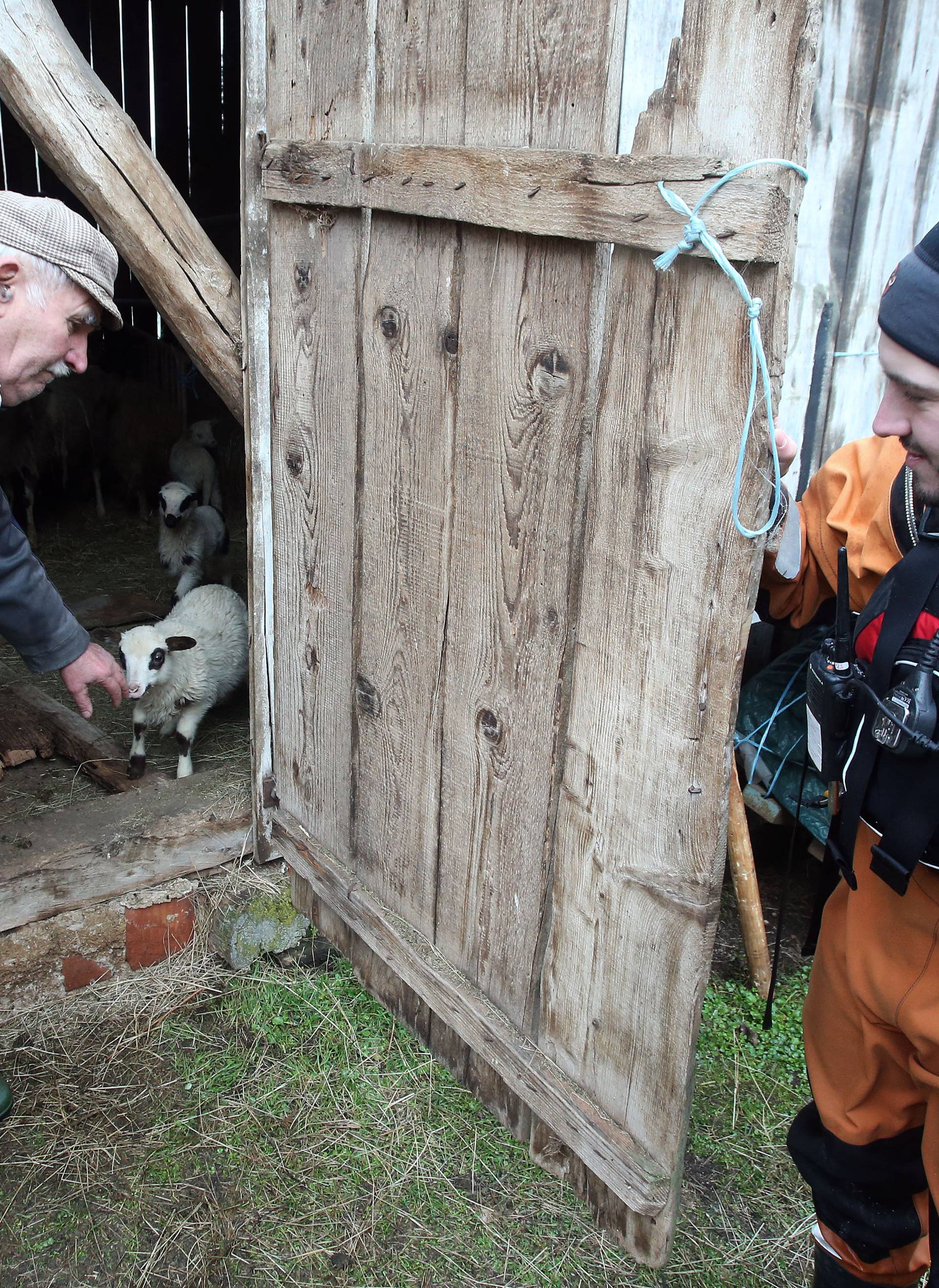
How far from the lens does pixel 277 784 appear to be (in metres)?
3.50

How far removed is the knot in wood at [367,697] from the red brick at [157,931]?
3.61 ft

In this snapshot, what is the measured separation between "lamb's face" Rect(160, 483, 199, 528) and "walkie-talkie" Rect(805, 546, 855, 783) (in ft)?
15.9

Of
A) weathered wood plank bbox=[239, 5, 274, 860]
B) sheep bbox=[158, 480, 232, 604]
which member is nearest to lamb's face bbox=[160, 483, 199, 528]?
sheep bbox=[158, 480, 232, 604]

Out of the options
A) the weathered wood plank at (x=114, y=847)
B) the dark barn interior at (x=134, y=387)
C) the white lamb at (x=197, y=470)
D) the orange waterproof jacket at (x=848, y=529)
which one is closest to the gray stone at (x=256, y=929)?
the weathered wood plank at (x=114, y=847)

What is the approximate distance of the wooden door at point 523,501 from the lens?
178 centimetres

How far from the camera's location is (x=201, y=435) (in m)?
7.69

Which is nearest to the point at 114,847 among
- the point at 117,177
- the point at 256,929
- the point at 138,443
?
the point at 256,929

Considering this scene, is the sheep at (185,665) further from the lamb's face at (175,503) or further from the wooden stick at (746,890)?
the wooden stick at (746,890)

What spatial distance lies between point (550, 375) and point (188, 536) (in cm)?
461

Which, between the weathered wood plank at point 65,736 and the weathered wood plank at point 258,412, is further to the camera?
the weathered wood plank at point 65,736

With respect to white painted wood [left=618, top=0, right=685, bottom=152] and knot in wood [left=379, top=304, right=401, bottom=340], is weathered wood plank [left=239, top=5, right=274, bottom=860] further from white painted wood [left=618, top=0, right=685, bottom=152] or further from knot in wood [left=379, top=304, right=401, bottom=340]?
white painted wood [left=618, top=0, right=685, bottom=152]

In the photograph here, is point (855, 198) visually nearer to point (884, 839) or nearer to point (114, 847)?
point (884, 839)

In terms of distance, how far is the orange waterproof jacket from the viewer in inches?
76.1

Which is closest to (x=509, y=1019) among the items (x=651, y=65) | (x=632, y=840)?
(x=632, y=840)
